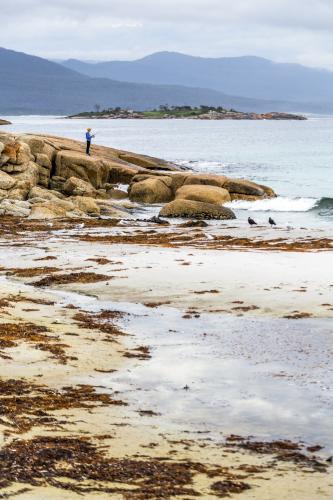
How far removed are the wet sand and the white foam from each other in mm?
22592

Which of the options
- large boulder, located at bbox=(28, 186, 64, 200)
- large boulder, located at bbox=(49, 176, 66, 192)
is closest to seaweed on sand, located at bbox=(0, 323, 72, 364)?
large boulder, located at bbox=(28, 186, 64, 200)

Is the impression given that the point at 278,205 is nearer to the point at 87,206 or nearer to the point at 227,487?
the point at 87,206

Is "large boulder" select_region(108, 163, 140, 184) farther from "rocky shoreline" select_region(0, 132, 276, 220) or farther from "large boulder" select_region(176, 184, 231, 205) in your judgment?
"large boulder" select_region(176, 184, 231, 205)

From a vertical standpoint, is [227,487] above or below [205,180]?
below

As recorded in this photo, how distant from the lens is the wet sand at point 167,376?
796 cm

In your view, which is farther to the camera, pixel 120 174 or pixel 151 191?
pixel 120 174

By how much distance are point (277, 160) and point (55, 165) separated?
48219 mm

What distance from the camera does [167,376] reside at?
11820 millimetres

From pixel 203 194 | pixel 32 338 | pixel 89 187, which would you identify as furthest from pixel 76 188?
pixel 32 338

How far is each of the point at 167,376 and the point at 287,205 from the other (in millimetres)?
35595

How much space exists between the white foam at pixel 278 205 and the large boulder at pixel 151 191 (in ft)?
12.7

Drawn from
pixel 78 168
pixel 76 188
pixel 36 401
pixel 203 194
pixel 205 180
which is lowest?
pixel 36 401

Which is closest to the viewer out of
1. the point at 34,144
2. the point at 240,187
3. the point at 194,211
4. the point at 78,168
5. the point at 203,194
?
the point at 194,211

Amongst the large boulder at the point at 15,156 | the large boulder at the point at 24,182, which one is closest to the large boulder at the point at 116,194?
the large boulder at the point at 24,182
